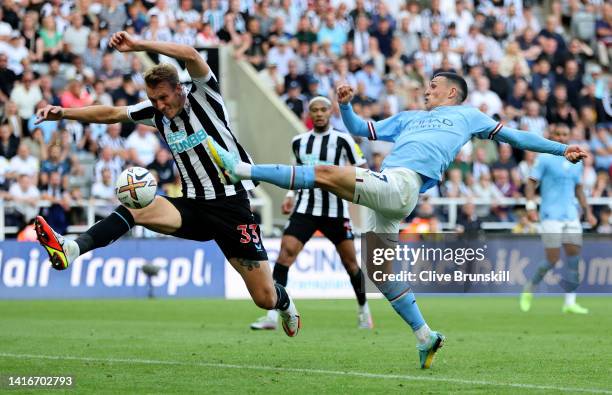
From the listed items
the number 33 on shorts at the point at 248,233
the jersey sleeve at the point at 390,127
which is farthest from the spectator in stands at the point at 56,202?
the jersey sleeve at the point at 390,127

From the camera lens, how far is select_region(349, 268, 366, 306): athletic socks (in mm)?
14078

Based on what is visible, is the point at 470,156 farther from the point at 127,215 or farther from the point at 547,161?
the point at 127,215

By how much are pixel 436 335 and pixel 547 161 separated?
301 inches

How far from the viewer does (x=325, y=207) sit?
46.3ft

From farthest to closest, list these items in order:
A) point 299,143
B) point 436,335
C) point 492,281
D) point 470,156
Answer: point 470,156, point 492,281, point 299,143, point 436,335

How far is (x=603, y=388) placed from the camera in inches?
320

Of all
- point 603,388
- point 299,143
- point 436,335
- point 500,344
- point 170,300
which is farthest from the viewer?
point 170,300

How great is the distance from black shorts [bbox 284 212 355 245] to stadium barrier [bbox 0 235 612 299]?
5.90m

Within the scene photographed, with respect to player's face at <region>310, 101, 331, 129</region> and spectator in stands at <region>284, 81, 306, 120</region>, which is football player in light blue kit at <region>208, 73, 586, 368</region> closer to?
player's face at <region>310, 101, 331, 129</region>

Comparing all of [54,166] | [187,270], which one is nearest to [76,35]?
[54,166]

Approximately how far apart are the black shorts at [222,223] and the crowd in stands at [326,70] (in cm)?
1049

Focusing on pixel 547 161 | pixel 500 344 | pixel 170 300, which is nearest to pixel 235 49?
pixel 170 300

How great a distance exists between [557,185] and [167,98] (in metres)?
8.48

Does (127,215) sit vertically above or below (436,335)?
above
